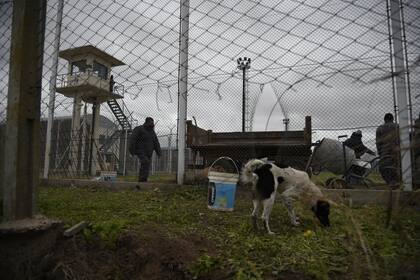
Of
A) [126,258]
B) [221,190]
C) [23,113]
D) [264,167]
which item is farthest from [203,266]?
[221,190]

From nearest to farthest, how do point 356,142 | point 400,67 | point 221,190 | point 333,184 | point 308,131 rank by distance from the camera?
point 400,67, point 333,184, point 221,190, point 356,142, point 308,131

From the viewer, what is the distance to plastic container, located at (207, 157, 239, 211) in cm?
444

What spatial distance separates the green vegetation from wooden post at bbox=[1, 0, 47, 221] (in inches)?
29.0

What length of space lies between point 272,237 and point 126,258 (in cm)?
141

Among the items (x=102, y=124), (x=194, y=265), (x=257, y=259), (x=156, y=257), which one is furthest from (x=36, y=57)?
(x=102, y=124)

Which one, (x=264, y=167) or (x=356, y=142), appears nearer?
(x=264, y=167)

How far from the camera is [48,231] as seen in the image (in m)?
2.48

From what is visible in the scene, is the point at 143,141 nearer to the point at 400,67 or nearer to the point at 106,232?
the point at 106,232

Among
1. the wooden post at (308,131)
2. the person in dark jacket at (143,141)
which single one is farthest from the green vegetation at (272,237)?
the person in dark jacket at (143,141)

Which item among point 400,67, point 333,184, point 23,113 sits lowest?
point 333,184

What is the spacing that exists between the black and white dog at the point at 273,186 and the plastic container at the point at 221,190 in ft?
1.76

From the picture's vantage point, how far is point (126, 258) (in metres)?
2.61

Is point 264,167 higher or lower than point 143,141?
lower

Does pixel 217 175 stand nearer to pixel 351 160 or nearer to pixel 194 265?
pixel 194 265
